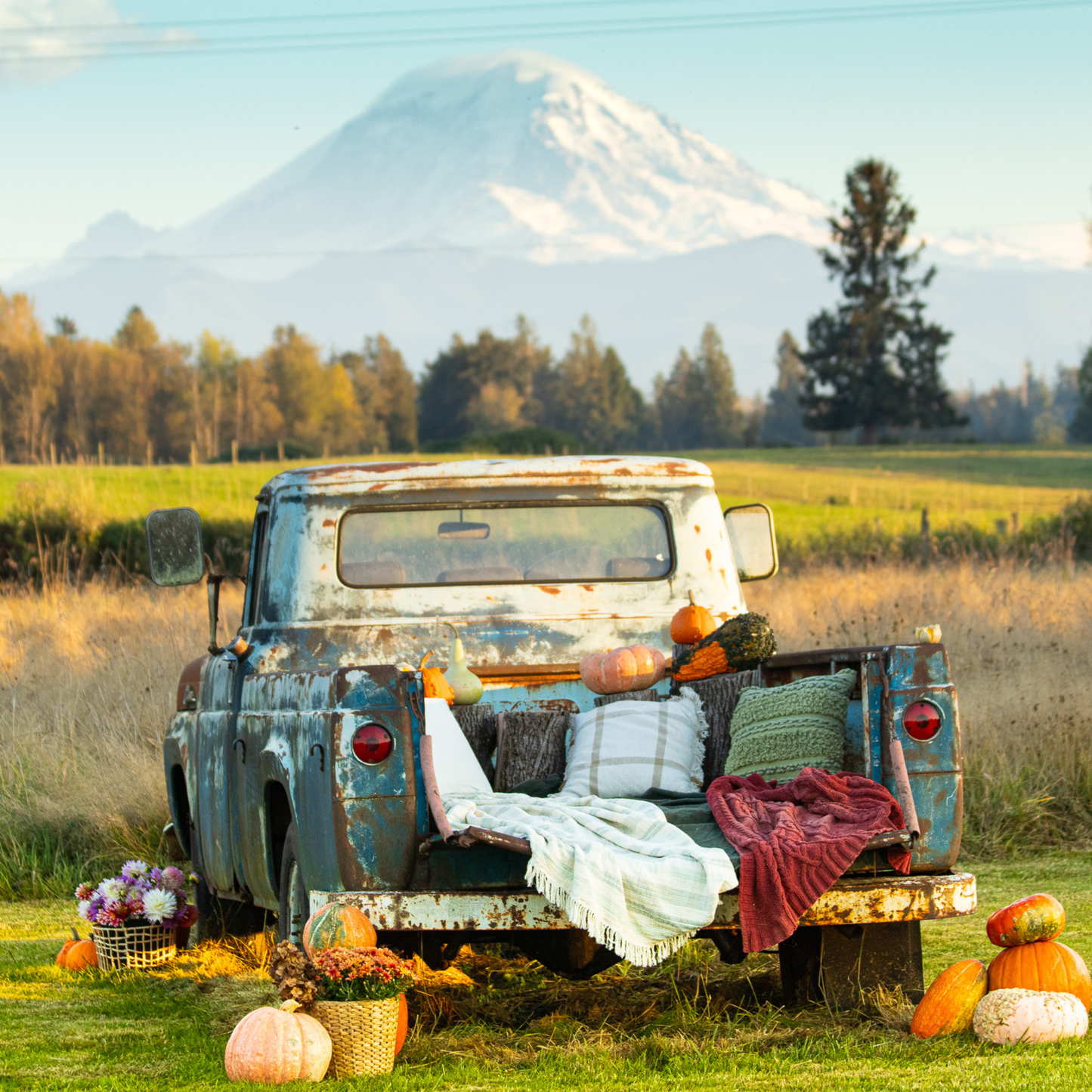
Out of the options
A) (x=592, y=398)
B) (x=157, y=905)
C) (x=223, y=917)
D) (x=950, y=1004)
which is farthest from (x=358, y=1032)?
(x=592, y=398)

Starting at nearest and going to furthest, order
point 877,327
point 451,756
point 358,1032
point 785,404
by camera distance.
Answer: point 358,1032
point 451,756
point 877,327
point 785,404

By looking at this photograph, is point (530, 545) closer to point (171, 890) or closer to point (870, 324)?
point (171, 890)

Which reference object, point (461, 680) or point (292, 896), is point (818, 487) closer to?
point (461, 680)

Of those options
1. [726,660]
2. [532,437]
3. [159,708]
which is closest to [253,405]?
[532,437]

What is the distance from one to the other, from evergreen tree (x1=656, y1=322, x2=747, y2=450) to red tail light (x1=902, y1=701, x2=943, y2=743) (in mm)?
113542

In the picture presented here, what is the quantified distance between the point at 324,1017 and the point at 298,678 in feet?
3.38

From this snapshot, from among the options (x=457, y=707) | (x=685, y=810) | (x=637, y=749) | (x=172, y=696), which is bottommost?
(x=172, y=696)

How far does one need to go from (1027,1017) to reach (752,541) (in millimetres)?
3189

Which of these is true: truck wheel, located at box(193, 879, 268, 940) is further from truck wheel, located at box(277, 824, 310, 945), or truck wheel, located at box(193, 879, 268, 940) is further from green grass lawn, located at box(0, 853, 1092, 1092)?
truck wheel, located at box(277, 824, 310, 945)

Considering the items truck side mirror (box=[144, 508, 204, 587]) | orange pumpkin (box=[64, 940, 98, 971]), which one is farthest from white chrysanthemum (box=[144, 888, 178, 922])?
truck side mirror (box=[144, 508, 204, 587])

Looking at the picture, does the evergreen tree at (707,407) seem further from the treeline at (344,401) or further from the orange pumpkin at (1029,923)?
the orange pumpkin at (1029,923)

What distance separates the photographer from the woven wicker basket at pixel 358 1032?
4270 mm

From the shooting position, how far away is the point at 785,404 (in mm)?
139750

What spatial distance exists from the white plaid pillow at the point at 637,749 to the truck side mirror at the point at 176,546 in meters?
1.80
